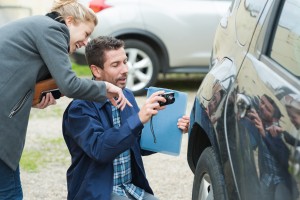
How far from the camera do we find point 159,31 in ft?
28.0

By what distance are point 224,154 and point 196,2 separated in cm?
604

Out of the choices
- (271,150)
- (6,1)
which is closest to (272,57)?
(271,150)

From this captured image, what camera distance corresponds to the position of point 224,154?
2.72 m

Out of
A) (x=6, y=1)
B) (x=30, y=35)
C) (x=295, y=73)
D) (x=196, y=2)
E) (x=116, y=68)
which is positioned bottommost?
(x=6, y=1)

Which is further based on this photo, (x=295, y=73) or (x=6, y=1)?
(x=6, y=1)

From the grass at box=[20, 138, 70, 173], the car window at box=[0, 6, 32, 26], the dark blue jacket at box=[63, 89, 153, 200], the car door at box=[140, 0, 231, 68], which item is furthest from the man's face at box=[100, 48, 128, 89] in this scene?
the car window at box=[0, 6, 32, 26]

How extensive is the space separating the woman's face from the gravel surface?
1911 millimetres

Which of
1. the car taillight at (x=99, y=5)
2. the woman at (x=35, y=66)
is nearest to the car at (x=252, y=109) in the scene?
the woman at (x=35, y=66)

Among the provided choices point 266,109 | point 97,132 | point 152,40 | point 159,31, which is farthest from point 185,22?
point 266,109

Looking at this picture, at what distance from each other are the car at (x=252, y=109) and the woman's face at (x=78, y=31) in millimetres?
600

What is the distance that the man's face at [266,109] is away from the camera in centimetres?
232

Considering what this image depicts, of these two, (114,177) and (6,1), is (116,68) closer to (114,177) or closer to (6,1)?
(114,177)

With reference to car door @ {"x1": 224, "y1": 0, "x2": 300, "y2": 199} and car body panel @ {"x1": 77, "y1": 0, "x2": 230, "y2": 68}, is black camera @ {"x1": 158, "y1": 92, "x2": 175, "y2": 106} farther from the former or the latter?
car body panel @ {"x1": 77, "y1": 0, "x2": 230, "y2": 68}

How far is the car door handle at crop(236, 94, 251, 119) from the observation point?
8.33 ft
